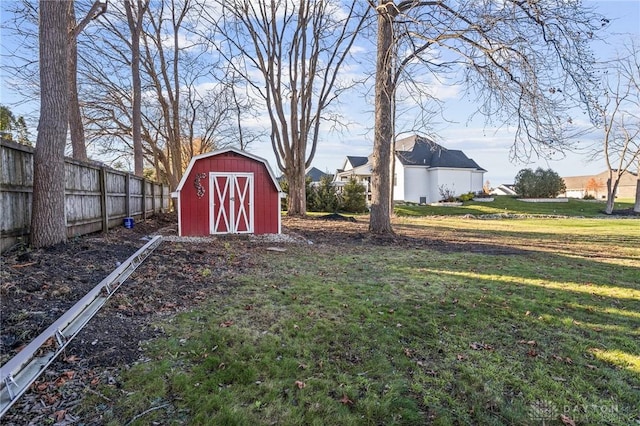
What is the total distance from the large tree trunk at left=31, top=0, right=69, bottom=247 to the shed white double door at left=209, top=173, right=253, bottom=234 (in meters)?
4.30

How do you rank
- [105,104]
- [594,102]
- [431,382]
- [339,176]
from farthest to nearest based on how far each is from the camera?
[339,176] → [105,104] → [594,102] → [431,382]

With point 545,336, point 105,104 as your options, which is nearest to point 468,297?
point 545,336

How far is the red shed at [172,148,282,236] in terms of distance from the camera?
31.3ft

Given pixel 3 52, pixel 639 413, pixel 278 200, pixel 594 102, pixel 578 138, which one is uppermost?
pixel 3 52

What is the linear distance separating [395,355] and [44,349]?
263 cm

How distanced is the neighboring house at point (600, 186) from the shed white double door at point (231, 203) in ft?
180

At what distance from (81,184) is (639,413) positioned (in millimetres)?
8878

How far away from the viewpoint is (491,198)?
3091 cm

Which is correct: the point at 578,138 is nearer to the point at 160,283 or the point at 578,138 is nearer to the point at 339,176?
the point at 160,283

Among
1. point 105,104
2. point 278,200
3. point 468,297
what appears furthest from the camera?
point 105,104

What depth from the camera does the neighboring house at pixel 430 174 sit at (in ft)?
108

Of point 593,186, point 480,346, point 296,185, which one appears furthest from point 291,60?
point 593,186

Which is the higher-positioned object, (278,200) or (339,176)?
(339,176)

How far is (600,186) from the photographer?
2046 inches
